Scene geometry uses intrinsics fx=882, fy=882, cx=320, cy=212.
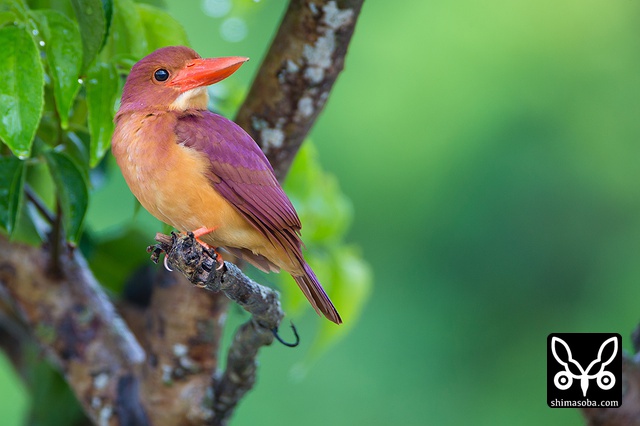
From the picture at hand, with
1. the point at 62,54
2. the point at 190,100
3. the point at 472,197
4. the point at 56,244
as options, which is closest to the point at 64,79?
the point at 62,54

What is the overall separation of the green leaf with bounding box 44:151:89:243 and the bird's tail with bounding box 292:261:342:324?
11.8 inches

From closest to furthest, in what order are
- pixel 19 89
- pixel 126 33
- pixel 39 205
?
1. pixel 19 89
2. pixel 126 33
3. pixel 39 205

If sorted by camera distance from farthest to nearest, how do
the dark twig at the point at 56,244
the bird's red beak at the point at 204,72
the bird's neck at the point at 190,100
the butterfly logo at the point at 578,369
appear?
the butterfly logo at the point at 578,369
the dark twig at the point at 56,244
the bird's neck at the point at 190,100
the bird's red beak at the point at 204,72

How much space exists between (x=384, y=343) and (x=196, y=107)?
231 centimetres

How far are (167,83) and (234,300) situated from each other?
27 centimetres

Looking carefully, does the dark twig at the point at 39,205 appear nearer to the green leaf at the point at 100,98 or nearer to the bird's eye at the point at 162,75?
the green leaf at the point at 100,98

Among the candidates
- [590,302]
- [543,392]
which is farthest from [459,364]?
[590,302]

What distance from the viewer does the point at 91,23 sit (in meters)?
1.00

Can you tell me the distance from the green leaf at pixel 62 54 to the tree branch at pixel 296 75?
35 centimetres

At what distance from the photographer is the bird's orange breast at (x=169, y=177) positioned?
100 cm

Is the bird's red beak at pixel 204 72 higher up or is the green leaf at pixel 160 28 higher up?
the green leaf at pixel 160 28

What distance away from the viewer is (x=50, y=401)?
177cm

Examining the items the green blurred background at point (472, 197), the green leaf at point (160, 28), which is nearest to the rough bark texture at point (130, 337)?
the green leaf at point (160, 28)

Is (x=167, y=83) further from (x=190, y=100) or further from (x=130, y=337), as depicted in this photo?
(x=130, y=337)
